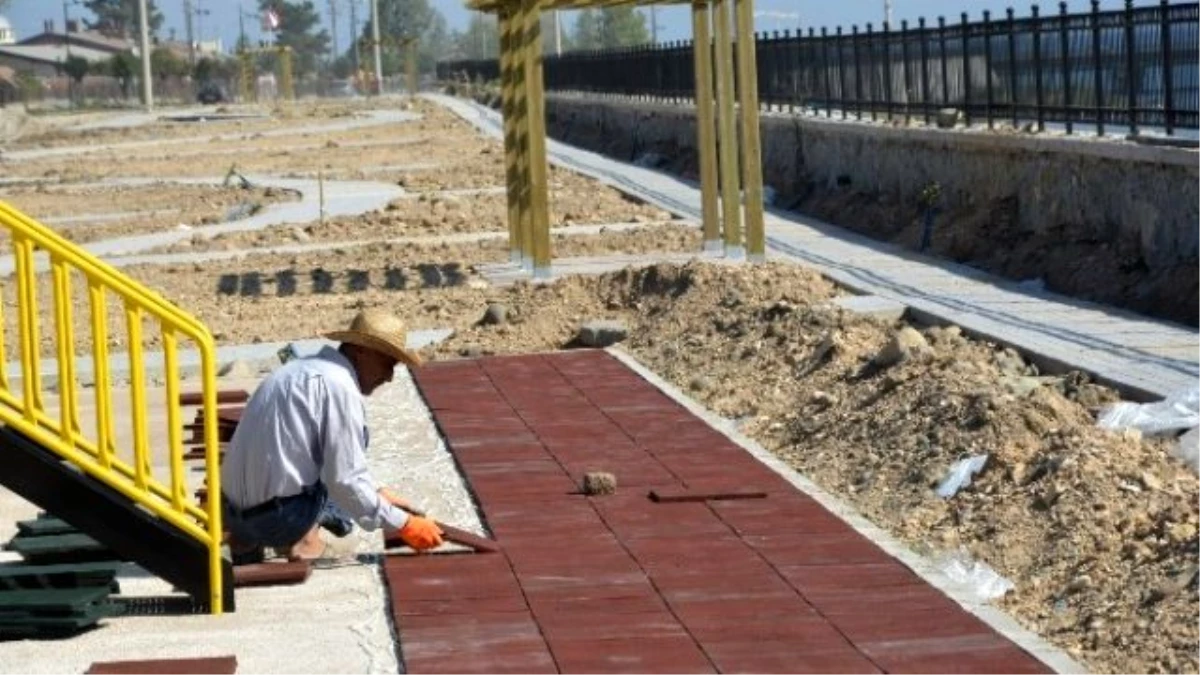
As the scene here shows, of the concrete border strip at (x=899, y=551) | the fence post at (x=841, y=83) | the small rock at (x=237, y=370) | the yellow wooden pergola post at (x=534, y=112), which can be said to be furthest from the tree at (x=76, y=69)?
the concrete border strip at (x=899, y=551)

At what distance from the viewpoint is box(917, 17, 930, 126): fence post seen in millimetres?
28250

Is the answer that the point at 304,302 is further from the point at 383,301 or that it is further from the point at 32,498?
the point at 32,498

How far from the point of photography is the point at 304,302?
68.0 feet

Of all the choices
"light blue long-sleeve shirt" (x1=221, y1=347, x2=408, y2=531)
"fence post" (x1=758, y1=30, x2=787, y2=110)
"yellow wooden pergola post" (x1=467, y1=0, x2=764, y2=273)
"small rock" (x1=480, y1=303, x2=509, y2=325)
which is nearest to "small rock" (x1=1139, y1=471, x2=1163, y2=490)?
"light blue long-sleeve shirt" (x1=221, y1=347, x2=408, y2=531)

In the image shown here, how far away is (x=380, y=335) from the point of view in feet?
30.7

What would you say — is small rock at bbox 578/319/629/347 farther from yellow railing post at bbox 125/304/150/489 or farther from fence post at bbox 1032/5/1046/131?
yellow railing post at bbox 125/304/150/489

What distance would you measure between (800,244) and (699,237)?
1.10m

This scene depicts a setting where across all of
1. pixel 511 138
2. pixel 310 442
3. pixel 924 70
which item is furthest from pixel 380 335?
pixel 924 70

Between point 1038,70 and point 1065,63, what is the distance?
0.50 metres

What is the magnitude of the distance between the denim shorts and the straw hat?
67 cm

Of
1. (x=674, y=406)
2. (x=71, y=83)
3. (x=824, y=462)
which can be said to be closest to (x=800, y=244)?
(x=674, y=406)

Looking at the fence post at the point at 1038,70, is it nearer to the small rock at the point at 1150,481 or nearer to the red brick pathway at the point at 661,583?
the red brick pathway at the point at 661,583

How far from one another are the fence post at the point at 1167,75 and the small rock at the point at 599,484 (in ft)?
32.0

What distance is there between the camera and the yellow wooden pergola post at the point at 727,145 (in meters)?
21.2
